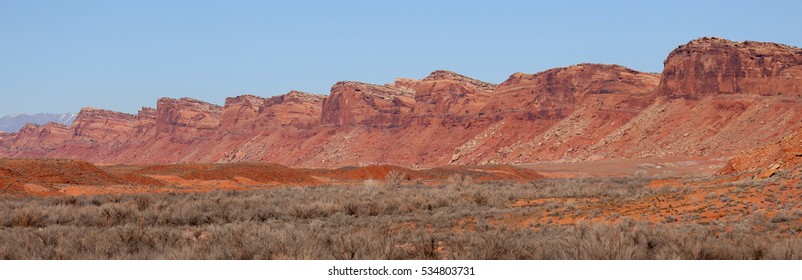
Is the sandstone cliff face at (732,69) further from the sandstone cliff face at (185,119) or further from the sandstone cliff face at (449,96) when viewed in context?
the sandstone cliff face at (185,119)

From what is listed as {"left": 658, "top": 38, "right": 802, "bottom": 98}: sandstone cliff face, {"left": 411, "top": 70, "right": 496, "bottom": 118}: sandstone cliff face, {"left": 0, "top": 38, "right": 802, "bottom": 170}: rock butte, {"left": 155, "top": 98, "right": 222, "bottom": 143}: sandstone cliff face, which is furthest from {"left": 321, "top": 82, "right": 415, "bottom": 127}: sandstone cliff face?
{"left": 658, "top": 38, "right": 802, "bottom": 98}: sandstone cliff face

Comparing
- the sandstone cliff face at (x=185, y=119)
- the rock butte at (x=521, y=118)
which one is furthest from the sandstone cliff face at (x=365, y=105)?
the sandstone cliff face at (x=185, y=119)

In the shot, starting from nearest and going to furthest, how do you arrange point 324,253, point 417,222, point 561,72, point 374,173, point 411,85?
point 324,253 → point 417,222 → point 374,173 → point 561,72 → point 411,85

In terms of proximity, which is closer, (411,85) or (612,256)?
(612,256)

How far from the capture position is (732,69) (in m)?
88.9

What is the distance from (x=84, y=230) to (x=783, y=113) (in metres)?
73.5

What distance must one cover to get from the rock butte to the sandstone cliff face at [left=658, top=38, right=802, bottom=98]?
0.11m

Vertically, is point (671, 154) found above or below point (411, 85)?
below

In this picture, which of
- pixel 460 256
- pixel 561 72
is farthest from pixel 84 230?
pixel 561 72

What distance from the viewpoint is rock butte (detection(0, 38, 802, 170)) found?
273 ft

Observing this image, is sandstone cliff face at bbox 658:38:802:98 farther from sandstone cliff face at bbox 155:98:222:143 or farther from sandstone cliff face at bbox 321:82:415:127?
sandstone cliff face at bbox 155:98:222:143

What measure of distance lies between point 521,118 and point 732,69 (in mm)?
29563

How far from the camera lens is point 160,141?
176 meters

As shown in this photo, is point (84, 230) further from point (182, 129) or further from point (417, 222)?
point (182, 129)
